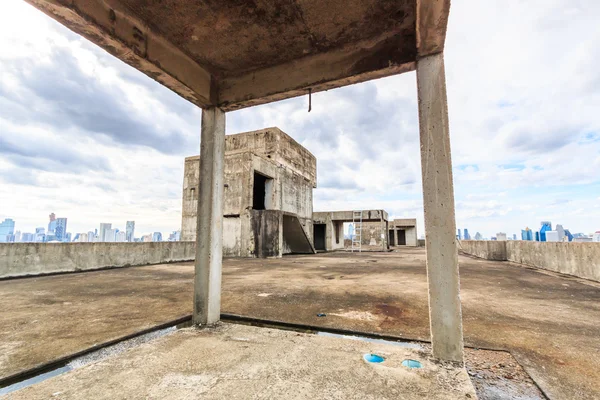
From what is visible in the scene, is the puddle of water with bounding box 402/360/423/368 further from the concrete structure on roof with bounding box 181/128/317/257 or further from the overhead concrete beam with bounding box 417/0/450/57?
the concrete structure on roof with bounding box 181/128/317/257

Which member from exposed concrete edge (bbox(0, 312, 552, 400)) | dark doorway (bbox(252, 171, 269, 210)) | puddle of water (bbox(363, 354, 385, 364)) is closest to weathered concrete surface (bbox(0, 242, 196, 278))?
exposed concrete edge (bbox(0, 312, 552, 400))

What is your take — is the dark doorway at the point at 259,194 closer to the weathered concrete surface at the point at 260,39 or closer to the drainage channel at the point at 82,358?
the weathered concrete surface at the point at 260,39

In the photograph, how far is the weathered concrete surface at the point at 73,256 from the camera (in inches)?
276

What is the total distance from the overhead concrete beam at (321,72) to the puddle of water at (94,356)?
275 centimetres

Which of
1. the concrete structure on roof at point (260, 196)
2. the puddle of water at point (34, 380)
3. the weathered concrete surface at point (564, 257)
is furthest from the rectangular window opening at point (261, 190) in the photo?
the puddle of water at point (34, 380)

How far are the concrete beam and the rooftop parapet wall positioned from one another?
8650 mm

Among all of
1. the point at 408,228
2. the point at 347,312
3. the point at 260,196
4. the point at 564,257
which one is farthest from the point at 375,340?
the point at 408,228

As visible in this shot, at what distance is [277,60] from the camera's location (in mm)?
3092

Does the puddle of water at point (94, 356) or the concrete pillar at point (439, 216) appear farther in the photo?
the concrete pillar at point (439, 216)

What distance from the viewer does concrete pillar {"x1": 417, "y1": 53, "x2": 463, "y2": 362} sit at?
7.23 ft

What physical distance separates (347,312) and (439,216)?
2022 millimetres

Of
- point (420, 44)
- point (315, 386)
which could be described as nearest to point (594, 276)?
point (420, 44)

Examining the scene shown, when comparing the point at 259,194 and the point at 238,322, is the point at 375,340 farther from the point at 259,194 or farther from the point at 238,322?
the point at 259,194

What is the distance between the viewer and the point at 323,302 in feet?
13.9
